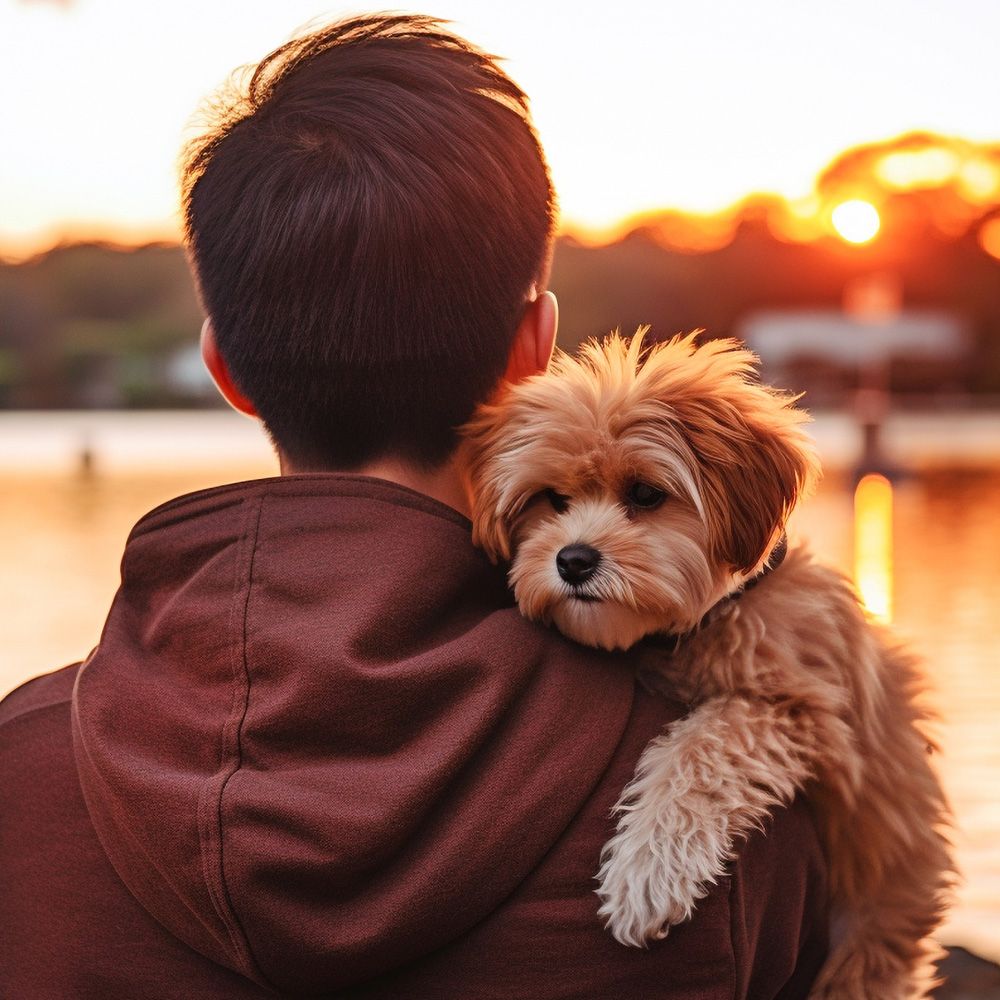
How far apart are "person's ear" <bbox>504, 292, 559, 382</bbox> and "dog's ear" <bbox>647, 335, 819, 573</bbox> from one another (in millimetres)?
345

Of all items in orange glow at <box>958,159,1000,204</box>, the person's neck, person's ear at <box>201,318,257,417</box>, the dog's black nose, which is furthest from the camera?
orange glow at <box>958,159,1000,204</box>

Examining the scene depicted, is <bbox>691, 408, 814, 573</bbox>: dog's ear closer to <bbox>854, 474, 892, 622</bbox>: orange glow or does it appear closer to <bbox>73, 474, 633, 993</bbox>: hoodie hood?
<bbox>73, 474, 633, 993</bbox>: hoodie hood

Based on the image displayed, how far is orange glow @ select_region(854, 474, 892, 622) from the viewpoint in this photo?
537 inches

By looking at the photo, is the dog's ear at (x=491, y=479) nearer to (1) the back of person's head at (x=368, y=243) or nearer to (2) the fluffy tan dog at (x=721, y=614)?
(2) the fluffy tan dog at (x=721, y=614)

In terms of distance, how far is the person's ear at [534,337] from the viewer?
2.12 meters

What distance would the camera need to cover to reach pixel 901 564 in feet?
52.2

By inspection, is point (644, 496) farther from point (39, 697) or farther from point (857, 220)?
point (857, 220)

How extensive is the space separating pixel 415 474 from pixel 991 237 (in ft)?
235

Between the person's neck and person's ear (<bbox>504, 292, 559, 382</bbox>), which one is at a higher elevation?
person's ear (<bbox>504, 292, 559, 382</bbox>)

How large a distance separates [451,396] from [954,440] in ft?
167

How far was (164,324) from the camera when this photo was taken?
8475 cm

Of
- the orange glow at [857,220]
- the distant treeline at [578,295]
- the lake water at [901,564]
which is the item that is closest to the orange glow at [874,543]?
the lake water at [901,564]

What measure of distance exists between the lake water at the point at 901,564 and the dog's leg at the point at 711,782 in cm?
41

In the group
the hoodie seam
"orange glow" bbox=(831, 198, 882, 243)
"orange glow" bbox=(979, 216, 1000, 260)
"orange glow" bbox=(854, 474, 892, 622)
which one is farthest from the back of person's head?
"orange glow" bbox=(979, 216, 1000, 260)
